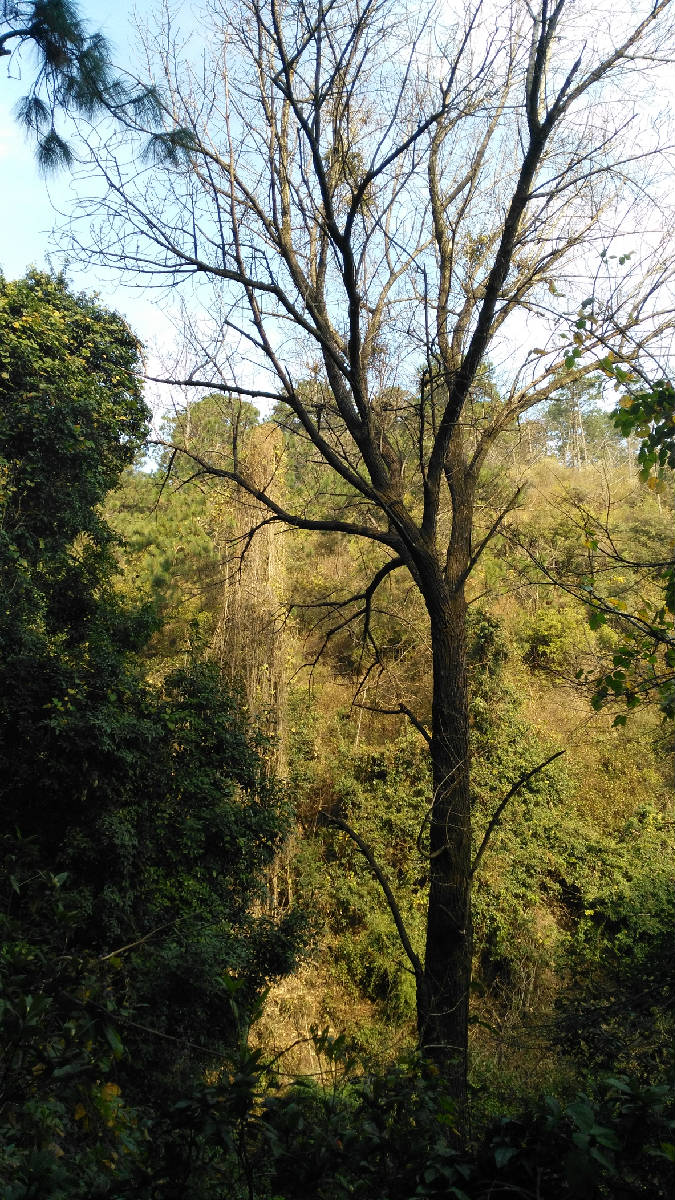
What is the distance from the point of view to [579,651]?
A: 42.0ft

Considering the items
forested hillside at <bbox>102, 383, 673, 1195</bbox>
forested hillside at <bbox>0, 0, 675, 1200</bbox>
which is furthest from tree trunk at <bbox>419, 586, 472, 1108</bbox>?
forested hillside at <bbox>102, 383, 673, 1195</bbox>

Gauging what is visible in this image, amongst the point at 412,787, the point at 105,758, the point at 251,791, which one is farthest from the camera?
the point at 412,787

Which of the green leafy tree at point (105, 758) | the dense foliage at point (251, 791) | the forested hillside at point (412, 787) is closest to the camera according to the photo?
the dense foliage at point (251, 791)

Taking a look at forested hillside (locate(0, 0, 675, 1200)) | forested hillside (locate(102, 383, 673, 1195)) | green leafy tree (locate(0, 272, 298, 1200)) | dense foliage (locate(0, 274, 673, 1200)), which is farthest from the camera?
forested hillside (locate(102, 383, 673, 1195))

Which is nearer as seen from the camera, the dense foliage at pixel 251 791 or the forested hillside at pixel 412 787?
the dense foliage at pixel 251 791

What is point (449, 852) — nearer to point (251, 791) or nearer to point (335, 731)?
point (251, 791)

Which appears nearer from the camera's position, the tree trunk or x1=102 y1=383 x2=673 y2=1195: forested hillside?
the tree trunk

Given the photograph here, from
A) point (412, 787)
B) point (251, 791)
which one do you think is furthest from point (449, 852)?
point (412, 787)

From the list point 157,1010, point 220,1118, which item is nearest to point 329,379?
point 220,1118

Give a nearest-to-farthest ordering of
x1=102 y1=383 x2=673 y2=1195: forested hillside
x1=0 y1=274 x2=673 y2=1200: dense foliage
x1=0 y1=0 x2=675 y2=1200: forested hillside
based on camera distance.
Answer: x1=0 y1=0 x2=675 y2=1200: forested hillside, x1=0 y1=274 x2=673 y2=1200: dense foliage, x1=102 y1=383 x2=673 y2=1195: forested hillside

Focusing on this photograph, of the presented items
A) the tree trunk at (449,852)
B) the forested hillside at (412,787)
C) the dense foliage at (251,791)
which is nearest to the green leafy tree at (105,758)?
the dense foliage at (251,791)

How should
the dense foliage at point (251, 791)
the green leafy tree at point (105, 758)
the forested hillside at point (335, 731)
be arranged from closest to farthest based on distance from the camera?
1. the forested hillside at point (335, 731)
2. the dense foliage at point (251, 791)
3. the green leafy tree at point (105, 758)

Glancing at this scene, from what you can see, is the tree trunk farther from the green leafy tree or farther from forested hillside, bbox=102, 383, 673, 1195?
forested hillside, bbox=102, 383, 673, 1195

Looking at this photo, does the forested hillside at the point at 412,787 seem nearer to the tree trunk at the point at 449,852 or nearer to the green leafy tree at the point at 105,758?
the green leafy tree at the point at 105,758
